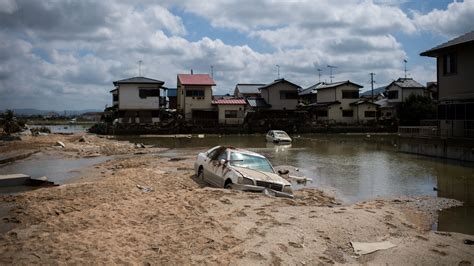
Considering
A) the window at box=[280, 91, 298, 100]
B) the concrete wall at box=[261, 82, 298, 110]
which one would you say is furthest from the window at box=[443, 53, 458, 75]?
the window at box=[280, 91, 298, 100]

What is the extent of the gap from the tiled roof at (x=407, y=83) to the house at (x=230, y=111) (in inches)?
1043

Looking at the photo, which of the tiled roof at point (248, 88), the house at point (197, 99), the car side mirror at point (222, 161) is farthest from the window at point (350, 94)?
the car side mirror at point (222, 161)

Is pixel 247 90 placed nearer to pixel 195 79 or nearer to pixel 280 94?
pixel 280 94

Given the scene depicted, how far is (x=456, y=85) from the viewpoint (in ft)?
88.0

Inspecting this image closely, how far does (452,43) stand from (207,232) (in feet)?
84.2

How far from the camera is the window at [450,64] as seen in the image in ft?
88.4

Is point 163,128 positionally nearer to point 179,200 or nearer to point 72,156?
point 72,156

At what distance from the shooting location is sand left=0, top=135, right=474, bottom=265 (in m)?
6.12

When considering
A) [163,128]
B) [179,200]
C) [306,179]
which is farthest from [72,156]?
[163,128]

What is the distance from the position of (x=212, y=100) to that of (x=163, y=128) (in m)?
10.3

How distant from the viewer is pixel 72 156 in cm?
2720

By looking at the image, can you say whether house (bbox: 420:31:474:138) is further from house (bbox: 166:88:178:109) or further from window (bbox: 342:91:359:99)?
house (bbox: 166:88:178:109)

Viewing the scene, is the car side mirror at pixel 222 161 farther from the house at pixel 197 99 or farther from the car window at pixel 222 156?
the house at pixel 197 99

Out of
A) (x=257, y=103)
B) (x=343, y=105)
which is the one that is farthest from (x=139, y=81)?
(x=343, y=105)
